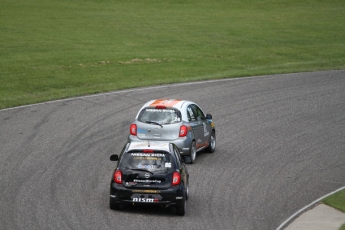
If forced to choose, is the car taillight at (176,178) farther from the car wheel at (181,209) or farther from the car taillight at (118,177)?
the car taillight at (118,177)

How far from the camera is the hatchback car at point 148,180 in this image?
16359mm

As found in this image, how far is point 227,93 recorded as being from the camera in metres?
32.2

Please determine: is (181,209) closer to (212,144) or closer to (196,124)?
A: (196,124)

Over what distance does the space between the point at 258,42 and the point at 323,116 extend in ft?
67.8

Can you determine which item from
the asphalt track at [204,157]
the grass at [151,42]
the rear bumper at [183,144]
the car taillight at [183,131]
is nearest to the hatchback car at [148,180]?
the asphalt track at [204,157]

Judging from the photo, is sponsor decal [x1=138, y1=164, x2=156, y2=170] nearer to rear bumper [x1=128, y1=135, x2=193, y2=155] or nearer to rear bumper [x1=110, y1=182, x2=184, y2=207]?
rear bumper [x1=110, y1=182, x2=184, y2=207]

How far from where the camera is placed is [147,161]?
1673 cm

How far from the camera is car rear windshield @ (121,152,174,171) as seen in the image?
656 inches

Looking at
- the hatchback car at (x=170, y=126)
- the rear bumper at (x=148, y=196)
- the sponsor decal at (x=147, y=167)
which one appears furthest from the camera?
the hatchback car at (x=170, y=126)

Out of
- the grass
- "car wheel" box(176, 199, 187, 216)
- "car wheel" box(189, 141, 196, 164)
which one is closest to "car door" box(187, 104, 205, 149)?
"car wheel" box(189, 141, 196, 164)

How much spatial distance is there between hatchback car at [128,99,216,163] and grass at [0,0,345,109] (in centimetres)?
935

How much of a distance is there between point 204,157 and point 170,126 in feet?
6.27

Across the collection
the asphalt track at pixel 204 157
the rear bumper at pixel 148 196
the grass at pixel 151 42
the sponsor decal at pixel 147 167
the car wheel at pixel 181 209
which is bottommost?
the grass at pixel 151 42

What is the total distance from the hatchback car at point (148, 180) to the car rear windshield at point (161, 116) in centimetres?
455
